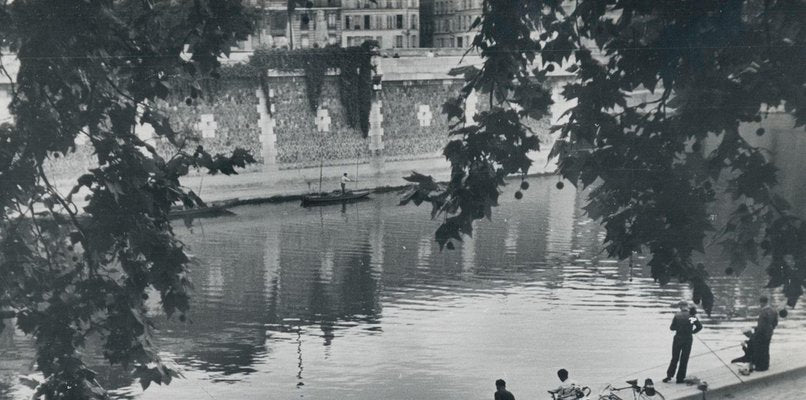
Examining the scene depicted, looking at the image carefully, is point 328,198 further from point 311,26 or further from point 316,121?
point 311,26

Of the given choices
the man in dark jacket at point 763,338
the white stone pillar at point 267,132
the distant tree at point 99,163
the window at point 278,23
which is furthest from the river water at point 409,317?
the window at point 278,23

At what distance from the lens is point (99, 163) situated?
9086 mm

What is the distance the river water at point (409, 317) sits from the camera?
54.4 ft

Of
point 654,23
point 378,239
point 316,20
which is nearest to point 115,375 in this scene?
point 654,23

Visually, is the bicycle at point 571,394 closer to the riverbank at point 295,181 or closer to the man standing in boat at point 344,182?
the riverbank at point 295,181

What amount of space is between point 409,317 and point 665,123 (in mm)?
14418

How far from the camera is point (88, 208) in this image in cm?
900

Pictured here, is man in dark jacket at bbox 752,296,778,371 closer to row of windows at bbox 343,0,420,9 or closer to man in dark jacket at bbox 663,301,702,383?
man in dark jacket at bbox 663,301,702,383

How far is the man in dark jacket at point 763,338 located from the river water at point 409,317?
100 inches

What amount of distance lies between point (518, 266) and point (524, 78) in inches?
766

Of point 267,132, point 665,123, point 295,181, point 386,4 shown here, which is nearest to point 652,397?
point 665,123

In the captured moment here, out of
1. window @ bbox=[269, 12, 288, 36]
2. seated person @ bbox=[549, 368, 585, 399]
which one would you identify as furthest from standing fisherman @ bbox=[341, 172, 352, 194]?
seated person @ bbox=[549, 368, 585, 399]

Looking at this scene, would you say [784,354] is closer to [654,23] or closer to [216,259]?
[654,23]

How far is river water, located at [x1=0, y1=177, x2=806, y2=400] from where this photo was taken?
16594mm
